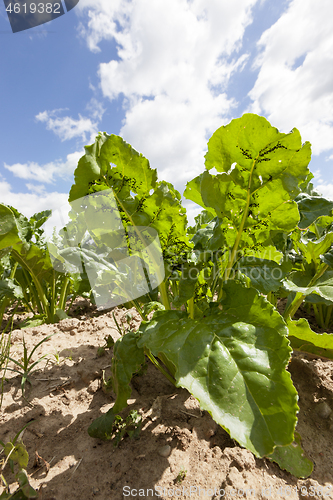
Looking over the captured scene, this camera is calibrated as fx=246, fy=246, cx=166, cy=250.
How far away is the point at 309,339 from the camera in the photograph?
1.32 metres

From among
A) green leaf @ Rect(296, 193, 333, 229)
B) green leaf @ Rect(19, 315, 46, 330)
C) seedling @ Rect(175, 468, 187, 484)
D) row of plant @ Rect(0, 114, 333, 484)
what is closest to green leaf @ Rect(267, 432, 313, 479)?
row of plant @ Rect(0, 114, 333, 484)

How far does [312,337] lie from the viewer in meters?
1.30

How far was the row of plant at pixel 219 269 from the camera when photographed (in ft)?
3.01

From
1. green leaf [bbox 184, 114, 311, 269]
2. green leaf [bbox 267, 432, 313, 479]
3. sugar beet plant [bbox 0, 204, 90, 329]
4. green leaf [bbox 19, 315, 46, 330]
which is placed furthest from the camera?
green leaf [bbox 19, 315, 46, 330]

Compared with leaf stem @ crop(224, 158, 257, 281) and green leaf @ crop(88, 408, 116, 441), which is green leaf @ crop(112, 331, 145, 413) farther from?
leaf stem @ crop(224, 158, 257, 281)

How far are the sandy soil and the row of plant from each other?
11 cm

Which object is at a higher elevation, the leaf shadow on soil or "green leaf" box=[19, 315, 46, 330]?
"green leaf" box=[19, 315, 46, 330]

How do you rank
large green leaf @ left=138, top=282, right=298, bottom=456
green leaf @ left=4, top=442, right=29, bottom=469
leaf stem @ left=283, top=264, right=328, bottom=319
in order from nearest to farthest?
large green leaf @ left=138, top=282, right=298, bottom=456 → green leaf @ left=4, top=442, right=29, bottom=469 → leaf stem @ left=283, top=264, right=328, bottom=319

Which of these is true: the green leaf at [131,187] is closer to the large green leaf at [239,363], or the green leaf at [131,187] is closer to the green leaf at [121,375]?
the large green leaf at [239,363]

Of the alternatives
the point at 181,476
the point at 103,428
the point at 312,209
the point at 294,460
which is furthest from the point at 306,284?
the point at 103,428

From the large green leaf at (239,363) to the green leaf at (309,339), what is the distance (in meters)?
0.34

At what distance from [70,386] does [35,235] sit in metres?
2.20

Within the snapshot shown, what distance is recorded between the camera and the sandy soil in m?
1.04

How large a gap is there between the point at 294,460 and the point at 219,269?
3.22 ft
